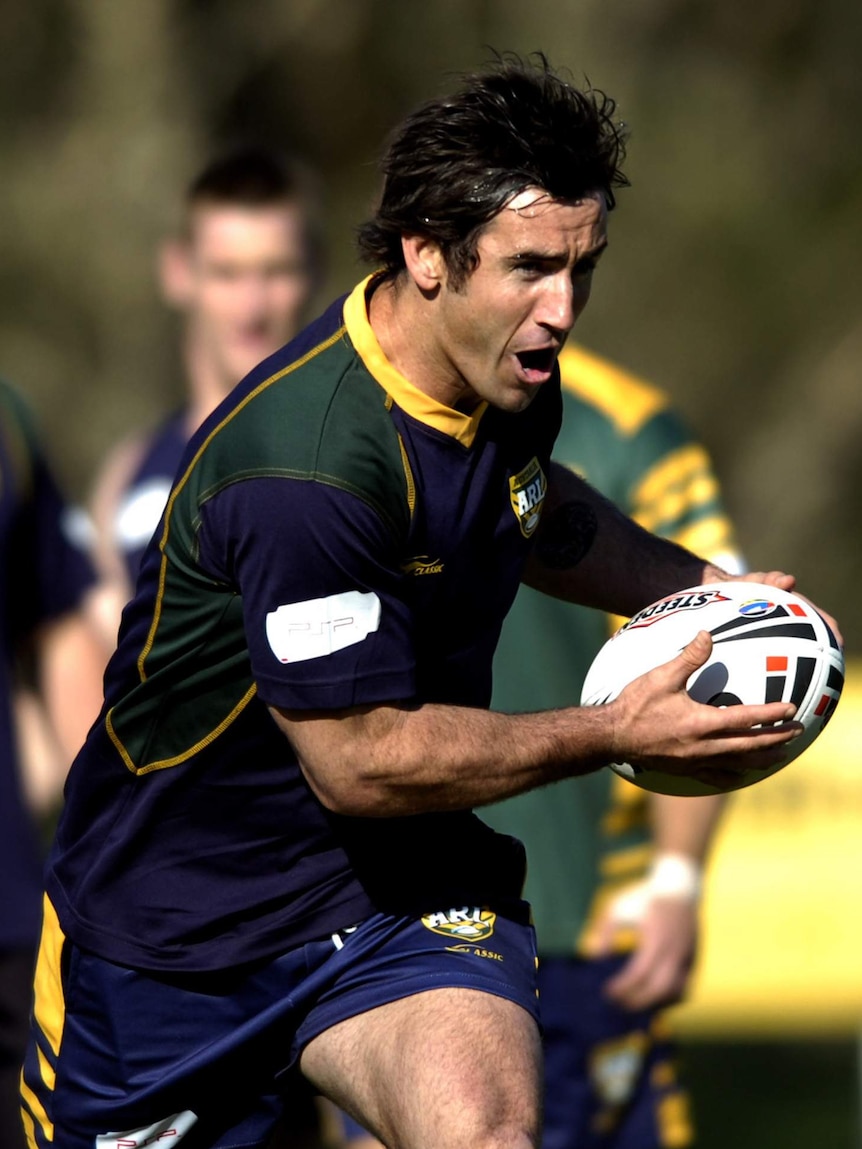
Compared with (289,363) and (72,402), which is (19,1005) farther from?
(72,402)

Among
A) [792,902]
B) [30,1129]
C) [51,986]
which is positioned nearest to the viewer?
[51,986]

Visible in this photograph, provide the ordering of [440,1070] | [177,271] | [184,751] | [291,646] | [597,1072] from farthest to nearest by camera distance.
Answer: [177,271] → [597,1072] → [184,751] → [440,1070] → [291,646]

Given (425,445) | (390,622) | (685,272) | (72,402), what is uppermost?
(425,445)

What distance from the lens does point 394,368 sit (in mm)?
3705

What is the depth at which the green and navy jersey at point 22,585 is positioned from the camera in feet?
18.4

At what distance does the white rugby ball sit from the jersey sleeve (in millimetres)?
534

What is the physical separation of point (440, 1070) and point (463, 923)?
0.42 metres

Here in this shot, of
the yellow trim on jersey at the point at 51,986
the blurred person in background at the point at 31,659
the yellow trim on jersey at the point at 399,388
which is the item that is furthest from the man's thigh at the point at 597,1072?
the yellow trim on jersey at the point at 399,388

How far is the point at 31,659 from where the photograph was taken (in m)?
5.91

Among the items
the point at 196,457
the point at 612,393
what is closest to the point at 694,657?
the point at 196,457

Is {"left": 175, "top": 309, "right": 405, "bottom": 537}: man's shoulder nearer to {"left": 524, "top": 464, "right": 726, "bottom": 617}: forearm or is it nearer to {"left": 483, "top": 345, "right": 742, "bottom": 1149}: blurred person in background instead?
{"left": 524, "top": 464, "right": 726, "bottom": 617}: forearm

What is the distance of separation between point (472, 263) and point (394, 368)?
0.77ft

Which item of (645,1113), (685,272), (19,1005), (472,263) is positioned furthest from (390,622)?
(685,272)

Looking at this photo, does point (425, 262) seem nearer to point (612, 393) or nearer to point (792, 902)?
point (612, 393)
